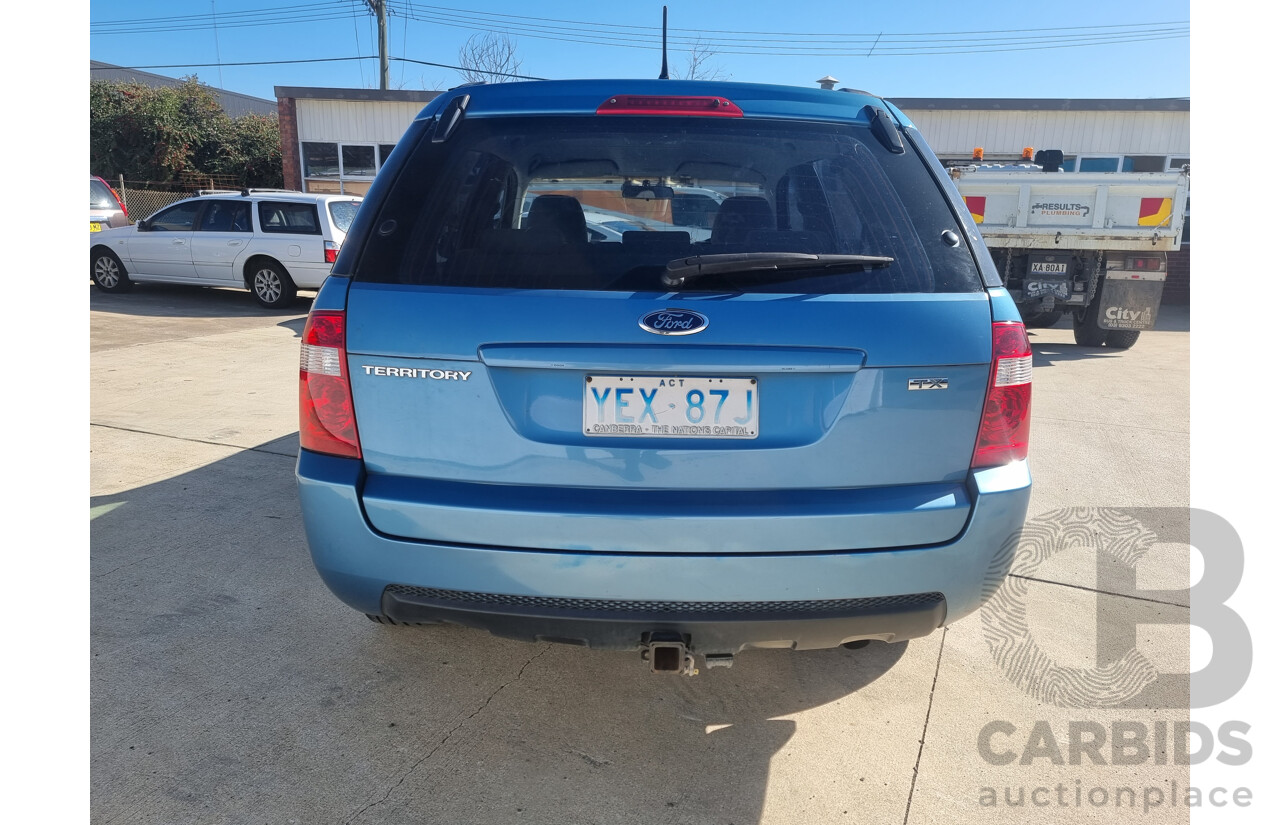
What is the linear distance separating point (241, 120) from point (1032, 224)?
82.3 feet

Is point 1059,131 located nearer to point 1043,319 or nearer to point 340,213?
point 1043,319

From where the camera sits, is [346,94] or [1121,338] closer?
[1121,338]

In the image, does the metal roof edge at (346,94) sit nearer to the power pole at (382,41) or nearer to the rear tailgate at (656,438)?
the power pole at (382,41)

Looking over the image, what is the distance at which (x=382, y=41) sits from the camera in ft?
86.4

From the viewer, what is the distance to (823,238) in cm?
212

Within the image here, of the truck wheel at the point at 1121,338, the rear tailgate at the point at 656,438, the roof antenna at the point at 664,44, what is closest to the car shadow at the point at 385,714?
the rear tailgate at the point at 656,438

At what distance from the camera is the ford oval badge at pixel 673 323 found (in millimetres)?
1926

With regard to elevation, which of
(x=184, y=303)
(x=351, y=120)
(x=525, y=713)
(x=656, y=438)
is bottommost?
(x=525, y=713)

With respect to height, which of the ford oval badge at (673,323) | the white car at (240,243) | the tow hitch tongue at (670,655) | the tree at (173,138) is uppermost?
the tree at (173,138)

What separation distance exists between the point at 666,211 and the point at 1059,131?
16.7 metres

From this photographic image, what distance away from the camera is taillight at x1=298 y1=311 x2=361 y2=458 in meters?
2.05

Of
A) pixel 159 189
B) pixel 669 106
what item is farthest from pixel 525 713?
pixel 159 189

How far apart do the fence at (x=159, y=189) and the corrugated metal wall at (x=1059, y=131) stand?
17.6 meters

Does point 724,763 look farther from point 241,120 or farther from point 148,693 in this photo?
point 241,120
